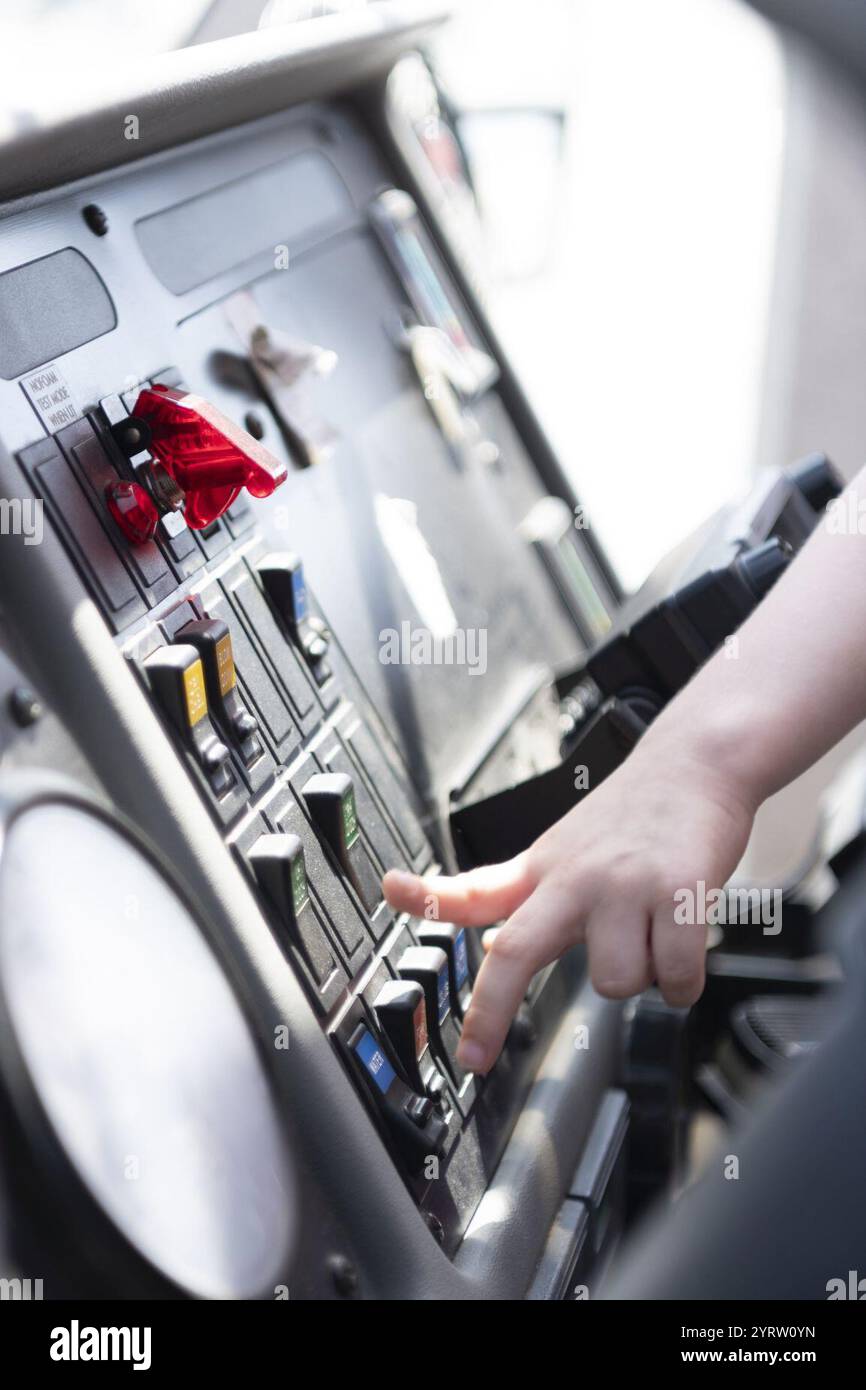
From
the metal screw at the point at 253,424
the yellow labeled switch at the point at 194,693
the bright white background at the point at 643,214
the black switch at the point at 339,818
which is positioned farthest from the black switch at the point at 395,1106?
the bright white background at the point at 643,214

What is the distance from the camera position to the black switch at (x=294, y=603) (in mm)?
882

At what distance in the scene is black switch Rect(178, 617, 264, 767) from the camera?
0.76 meters

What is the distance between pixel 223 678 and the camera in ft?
2.53

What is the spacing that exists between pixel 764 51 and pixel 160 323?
9.34 feet

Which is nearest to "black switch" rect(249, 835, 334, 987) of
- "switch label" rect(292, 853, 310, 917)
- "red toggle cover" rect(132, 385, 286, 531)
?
"switch label" rect(292, 853, 310, 917)

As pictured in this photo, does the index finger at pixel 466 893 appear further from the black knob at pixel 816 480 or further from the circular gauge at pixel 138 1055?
the black knob at pixel 816 480

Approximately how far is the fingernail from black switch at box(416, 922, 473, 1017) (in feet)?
0.46

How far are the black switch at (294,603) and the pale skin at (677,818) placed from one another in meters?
0.21

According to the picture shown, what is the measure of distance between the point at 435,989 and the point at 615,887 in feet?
0.59

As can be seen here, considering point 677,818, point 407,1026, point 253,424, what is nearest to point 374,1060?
point 407,1026

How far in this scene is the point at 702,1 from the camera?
125 inches

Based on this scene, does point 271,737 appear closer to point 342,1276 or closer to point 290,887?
point 290,887
